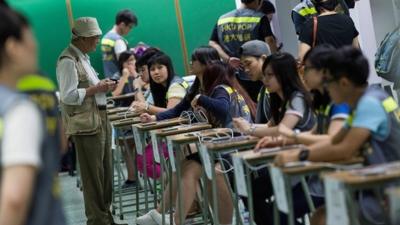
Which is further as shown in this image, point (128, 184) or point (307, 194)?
point (128, 184)

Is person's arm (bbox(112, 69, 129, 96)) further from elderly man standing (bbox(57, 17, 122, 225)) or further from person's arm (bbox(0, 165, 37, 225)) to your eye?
person's arm (bbox(0, 165, 37, 225))

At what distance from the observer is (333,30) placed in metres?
5.29

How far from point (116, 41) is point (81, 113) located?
14.0ft

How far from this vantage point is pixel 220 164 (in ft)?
16.7

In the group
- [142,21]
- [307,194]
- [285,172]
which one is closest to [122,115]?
[307,194]

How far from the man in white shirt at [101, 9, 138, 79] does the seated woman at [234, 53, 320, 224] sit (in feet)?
18.0

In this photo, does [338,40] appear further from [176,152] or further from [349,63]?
[349,63]

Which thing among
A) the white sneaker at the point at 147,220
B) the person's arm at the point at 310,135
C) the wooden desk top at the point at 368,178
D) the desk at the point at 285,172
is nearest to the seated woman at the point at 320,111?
the person's arm at the point at 310,135

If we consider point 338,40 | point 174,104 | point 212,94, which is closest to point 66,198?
point 174,104

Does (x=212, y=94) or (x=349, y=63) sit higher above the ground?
(x=349, y=63)

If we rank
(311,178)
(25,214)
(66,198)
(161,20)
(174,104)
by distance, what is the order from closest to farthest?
(25,214) → (311,178) → (174,104) → (66,198) → (161,20)

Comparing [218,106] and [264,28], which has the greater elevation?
[264,28]

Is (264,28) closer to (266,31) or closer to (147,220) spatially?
(266,31)

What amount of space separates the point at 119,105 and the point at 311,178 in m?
5.26
